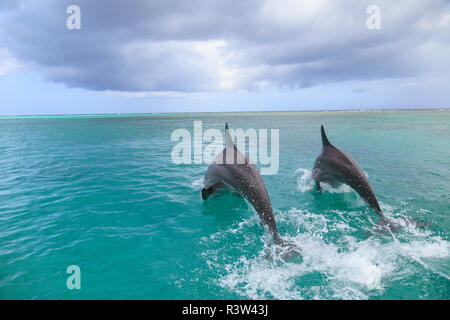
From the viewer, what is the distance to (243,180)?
7648 millimetres

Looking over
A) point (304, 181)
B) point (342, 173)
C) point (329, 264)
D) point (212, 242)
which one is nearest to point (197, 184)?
point (304, 181)

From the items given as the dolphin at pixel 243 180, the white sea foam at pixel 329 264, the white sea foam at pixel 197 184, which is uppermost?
the dolphin at pixel 243 180

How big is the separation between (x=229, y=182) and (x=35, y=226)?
250 inches

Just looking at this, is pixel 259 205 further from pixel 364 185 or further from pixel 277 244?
pixel 364 185

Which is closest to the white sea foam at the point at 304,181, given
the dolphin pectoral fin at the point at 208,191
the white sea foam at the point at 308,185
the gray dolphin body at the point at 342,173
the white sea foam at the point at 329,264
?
the white sea foam at the point at 308,185

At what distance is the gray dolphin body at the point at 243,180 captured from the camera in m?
6.89

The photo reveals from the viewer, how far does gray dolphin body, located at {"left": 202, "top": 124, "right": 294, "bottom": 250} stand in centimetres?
689

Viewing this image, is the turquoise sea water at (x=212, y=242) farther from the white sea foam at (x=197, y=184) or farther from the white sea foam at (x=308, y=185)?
the white sea foam at (x=197, y=184)

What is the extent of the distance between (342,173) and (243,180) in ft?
12.5

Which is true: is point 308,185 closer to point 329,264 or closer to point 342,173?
point 342,173

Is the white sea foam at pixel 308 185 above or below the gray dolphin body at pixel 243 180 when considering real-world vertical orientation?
below

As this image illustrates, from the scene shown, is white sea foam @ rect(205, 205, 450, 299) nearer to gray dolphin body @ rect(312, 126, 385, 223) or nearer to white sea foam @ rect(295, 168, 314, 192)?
gray dolphin body @ rect(312, 126, 385, 223)

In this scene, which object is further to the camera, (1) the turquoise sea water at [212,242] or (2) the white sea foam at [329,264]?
(1) the turquoise sea water at [212,242]
